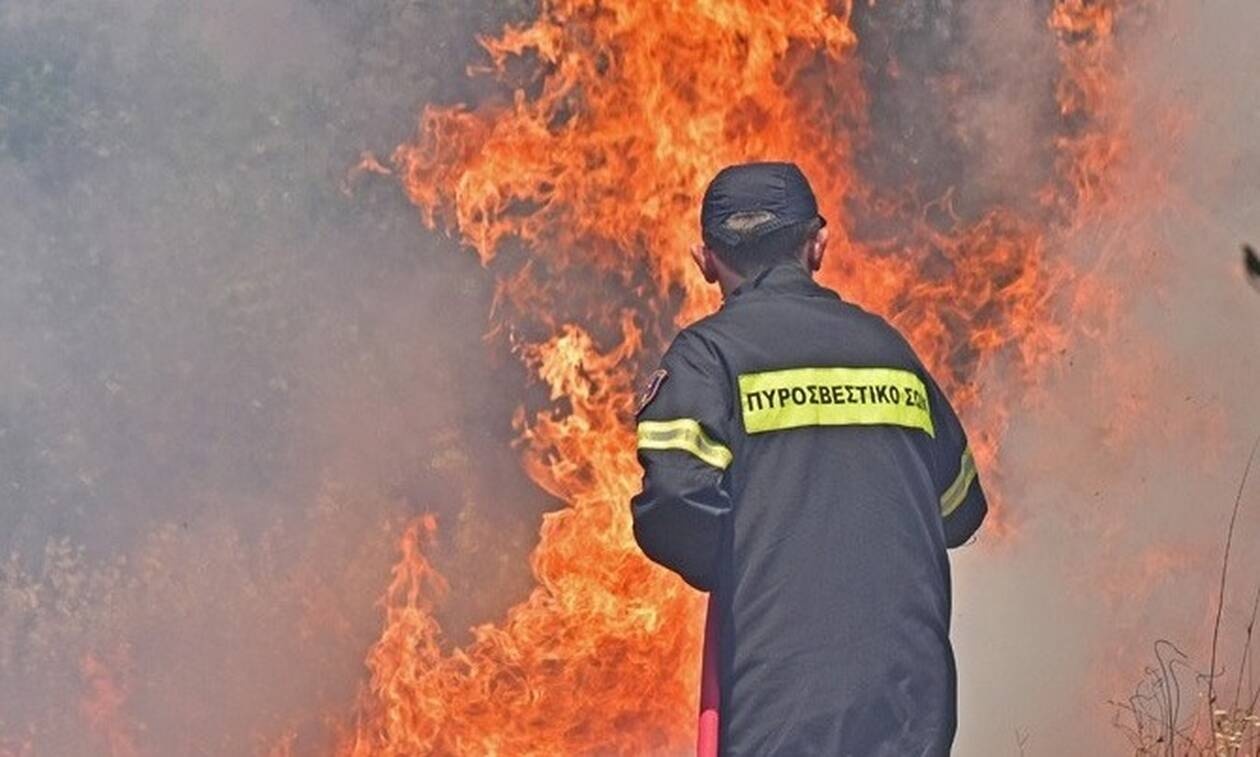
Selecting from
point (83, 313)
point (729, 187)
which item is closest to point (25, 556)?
point (83, 313)

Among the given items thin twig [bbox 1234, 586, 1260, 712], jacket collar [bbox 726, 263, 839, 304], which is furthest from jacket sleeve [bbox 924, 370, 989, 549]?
thin twig [bbox 1234, 586, 1260, 712]

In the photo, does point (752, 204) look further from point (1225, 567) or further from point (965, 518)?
point (1225, 567)

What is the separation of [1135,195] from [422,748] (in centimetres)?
348

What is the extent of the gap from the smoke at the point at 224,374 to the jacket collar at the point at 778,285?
5290 mm

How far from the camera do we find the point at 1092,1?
25.8 ft

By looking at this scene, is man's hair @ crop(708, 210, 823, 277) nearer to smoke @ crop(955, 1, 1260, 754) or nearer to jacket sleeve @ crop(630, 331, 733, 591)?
jacket sleeve @ crop(630, 331, 733, 591)

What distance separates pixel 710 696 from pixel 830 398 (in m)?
0.60

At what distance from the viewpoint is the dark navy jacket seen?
3.62m

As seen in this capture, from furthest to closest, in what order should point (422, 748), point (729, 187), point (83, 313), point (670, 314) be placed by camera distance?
point (83, 313), point (670, 314), point (422, 748), point (729, 187)

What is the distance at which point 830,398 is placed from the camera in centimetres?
373

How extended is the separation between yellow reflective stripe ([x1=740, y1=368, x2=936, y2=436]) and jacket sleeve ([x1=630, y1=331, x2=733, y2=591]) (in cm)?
6

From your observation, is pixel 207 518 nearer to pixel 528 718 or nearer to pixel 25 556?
pixel 25 556

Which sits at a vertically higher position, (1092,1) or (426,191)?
(1092,1)

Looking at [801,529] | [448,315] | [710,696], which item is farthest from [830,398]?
[448,315]
